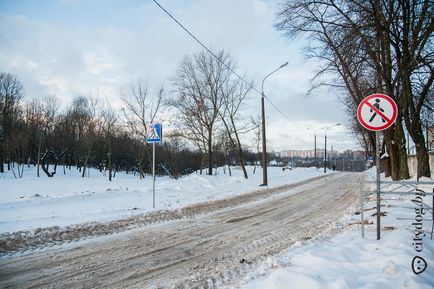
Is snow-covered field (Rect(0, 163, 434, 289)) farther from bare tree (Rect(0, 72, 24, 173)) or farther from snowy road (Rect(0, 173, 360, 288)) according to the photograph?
bare tree (Rect(0, 72, 24, 173))

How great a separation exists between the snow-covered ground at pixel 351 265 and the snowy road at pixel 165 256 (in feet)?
1.68

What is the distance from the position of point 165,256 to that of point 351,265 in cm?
338

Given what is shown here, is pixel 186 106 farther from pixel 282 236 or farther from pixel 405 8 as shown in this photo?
pixel 282 236

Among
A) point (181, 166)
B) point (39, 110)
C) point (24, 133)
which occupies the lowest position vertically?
point (181, 166)

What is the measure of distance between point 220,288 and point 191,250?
7.63ft

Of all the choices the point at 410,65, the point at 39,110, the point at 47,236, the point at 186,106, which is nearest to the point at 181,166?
the point at 39,110

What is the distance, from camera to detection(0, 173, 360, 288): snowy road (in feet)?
17.6

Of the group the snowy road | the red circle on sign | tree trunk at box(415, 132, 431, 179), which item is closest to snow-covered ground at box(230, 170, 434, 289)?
the snowy road

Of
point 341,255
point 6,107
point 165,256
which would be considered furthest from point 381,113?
point 6,107

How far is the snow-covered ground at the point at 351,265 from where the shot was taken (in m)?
4.65

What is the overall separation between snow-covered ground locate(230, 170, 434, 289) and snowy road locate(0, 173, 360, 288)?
512 millimetres

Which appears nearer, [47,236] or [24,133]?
[47,236]

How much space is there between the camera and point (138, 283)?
5.25 m

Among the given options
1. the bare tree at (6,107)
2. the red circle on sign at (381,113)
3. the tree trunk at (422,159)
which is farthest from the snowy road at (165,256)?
the bare tree at (6,107)
